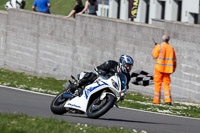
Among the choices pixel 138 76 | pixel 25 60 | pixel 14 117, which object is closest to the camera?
pixel 14 117

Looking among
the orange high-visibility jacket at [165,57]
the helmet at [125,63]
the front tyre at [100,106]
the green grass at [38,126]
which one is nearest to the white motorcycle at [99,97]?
the front tyre at [100,106]

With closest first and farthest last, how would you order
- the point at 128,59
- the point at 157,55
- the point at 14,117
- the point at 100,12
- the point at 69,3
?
the point at 14,117 < the point at 128,59 < the point at 157,55 < the point at 100,12 < the point at 69,3

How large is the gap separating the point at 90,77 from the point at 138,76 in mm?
9568

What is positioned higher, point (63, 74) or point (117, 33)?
point (117, 33)

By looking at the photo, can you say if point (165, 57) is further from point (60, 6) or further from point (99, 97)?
point (60, 6)

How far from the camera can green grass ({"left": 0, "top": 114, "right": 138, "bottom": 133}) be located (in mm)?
9719

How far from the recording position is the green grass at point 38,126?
972 centimetres

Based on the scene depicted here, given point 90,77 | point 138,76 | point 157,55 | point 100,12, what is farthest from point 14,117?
point 100,12

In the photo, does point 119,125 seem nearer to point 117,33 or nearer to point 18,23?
point 117,33

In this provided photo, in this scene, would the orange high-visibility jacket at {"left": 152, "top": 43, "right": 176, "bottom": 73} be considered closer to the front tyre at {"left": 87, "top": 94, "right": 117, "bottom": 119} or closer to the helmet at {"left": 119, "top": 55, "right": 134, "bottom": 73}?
the helmet at {"left": 119, "top": 55, "right": 134, "bottom": 73}

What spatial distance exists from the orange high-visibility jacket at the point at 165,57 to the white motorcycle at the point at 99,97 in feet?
18.9

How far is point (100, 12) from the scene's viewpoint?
142 feet

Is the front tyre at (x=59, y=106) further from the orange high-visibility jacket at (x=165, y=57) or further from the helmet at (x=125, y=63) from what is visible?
the orange high-visibility jacket at (x=165, y=57)

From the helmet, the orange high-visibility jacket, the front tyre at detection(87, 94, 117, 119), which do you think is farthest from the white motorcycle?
the orange high-visibility jacket
